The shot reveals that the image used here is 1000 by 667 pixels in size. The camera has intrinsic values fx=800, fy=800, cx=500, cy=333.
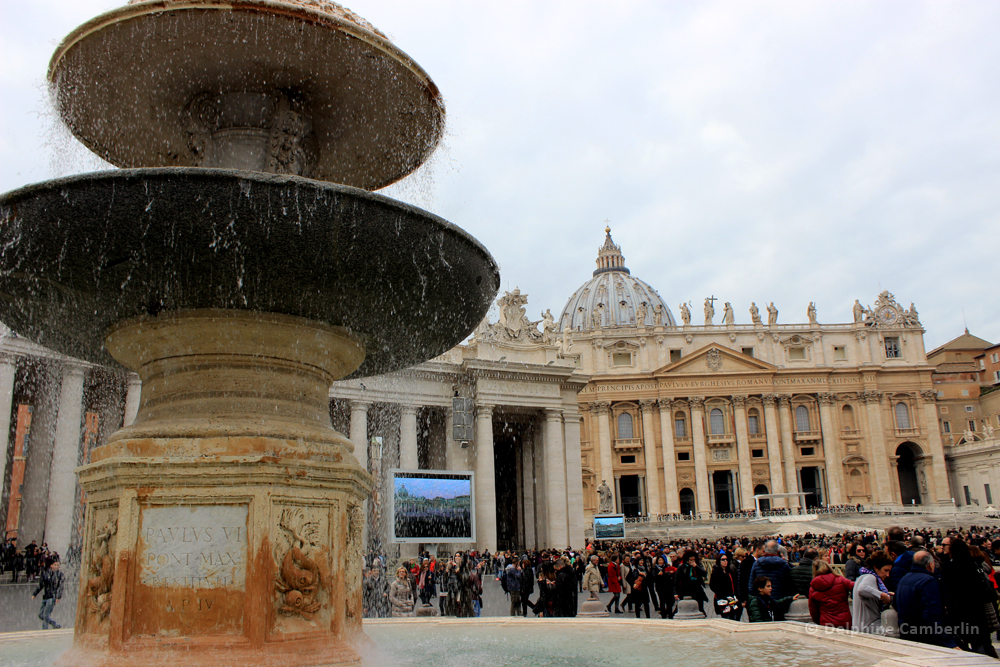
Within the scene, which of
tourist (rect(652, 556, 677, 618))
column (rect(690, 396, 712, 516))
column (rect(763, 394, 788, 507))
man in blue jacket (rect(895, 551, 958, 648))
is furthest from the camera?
column (rect(763, 394, 788, 507))

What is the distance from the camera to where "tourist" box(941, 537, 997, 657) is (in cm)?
586

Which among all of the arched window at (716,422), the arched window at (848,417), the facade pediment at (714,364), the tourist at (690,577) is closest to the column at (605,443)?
the facade pediment at (714,364)

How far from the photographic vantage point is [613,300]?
313 ft

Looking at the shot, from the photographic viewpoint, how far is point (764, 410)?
63094 millimetres

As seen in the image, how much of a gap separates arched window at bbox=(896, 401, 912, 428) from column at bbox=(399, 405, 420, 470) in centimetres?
4765

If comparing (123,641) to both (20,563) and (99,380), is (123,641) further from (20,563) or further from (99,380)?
(99,380)

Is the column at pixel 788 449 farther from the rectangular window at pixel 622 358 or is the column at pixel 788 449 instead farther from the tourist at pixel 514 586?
the tourist at pixel 514 586

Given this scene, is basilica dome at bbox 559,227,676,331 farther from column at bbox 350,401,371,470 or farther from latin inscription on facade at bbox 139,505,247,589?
latin inscription on facade at bbox 139,505,247,589


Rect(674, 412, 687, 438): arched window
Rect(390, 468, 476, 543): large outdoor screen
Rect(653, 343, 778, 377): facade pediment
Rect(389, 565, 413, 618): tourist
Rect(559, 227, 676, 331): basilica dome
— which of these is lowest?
Rect(389, 565, 413, 618): tourist

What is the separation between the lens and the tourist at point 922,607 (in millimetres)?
5750

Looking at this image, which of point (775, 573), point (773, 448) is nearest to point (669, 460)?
point (773, 448)

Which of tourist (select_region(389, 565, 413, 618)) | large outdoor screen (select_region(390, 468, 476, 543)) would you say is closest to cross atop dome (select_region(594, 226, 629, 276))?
large outdoor screen (select_region(390, 468, 476, 543))

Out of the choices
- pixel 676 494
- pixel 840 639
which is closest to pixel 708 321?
pixel 676 494

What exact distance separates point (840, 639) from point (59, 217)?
5.16 metres
